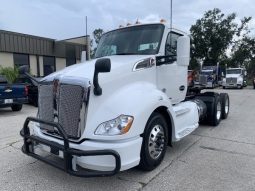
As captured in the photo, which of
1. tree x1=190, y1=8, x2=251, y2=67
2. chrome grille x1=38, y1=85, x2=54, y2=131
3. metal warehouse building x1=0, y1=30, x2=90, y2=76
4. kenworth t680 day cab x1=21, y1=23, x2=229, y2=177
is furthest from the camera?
tree x1=190, y1=8, x2=251, y2=67

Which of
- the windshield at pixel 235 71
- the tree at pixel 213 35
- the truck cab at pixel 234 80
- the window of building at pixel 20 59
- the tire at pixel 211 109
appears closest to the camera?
the tire at pixel 211 109

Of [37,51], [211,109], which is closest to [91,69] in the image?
[211,109]

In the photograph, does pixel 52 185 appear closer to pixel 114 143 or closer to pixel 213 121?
pixel 114 143

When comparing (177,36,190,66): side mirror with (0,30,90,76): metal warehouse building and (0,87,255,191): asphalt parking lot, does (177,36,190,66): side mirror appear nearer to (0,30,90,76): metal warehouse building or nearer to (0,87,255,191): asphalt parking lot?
(0,87,255,191): asphalt parking lot

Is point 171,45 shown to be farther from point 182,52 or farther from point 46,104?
point 46,104

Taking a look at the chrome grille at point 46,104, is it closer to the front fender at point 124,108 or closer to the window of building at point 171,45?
the front fender at point 124,108

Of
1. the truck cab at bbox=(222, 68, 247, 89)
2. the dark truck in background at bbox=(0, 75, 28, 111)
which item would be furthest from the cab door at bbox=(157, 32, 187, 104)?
the truck cab at bbox=(222, 68, 247, 89)

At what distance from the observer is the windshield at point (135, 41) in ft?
15.7

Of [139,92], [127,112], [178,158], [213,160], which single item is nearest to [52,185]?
[127,112]

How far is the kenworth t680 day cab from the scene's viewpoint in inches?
130

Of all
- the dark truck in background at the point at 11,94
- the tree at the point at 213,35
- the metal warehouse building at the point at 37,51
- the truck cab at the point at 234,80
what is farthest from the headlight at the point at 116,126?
the tree at the point at 213,35

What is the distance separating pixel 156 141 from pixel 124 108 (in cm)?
97

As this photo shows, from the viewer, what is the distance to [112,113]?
3441 mm

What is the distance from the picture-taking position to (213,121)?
745cm
